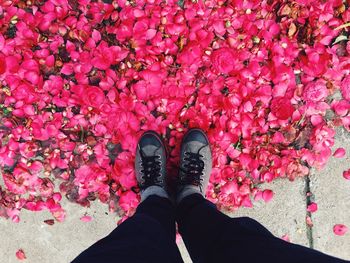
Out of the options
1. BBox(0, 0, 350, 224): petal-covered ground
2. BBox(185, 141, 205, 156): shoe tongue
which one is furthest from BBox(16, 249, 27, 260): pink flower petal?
BBox(185, 141, 205, 156): shoe tongue

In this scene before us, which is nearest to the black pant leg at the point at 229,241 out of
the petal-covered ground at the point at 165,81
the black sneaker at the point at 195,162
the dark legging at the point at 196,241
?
the dark legging at the point at 196,241

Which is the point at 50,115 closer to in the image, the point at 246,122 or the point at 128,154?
the point at 128,154

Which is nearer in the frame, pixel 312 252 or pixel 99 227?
pixel 312 252

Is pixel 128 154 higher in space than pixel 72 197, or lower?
higher

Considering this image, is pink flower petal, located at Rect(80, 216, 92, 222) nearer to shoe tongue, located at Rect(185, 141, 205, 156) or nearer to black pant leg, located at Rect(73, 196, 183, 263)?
black pant leg, located at Rect(73, 196, 183, 263)

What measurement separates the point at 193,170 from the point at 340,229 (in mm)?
956

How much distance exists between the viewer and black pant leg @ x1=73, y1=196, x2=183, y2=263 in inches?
55.8

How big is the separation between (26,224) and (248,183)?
1338mm

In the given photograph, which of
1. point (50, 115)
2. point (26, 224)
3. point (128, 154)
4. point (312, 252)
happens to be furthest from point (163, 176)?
point (312, 252)

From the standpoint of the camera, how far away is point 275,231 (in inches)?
92.3

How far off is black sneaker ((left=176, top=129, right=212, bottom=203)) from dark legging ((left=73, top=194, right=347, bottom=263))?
0.20m

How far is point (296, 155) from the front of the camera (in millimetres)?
2258

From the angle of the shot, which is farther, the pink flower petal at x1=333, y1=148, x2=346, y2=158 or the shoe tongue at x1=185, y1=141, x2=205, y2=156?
the pink flower petal at x1=333, y1=148, x2=346, y2=158

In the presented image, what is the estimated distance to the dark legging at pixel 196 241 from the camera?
1378 millimetres
